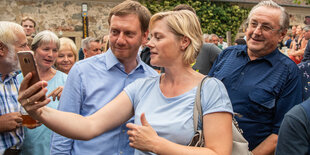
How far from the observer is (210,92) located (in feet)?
6.03

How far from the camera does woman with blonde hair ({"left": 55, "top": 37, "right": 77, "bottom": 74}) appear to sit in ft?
15.5

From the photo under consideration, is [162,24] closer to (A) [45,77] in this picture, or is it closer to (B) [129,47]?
(B) [129,47]

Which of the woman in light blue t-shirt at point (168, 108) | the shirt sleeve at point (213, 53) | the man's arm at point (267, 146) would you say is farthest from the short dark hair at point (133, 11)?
the shirt sleeve at point (213, 53)

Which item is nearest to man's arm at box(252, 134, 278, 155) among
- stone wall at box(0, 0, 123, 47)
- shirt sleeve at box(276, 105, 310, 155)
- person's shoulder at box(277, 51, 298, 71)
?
person's shoulder at box(277, 51, 298, 71)

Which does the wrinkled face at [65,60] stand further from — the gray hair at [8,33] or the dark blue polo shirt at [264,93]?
the dark blue polo shirt at [264,93]

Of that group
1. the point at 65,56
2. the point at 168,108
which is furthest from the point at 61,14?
the point at 168,108

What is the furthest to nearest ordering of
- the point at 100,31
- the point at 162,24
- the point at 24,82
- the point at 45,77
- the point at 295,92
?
the point at 100,31
the point at 45,77
the point at 295,92
the point at 162,24
the point at 24,82

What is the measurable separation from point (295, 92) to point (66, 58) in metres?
3.35

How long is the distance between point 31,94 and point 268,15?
2.00 metres

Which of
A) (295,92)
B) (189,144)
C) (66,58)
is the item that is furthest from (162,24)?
(66,58)

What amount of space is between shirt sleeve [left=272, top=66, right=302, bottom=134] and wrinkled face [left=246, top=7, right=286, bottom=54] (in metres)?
0.30

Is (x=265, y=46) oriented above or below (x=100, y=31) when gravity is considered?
above

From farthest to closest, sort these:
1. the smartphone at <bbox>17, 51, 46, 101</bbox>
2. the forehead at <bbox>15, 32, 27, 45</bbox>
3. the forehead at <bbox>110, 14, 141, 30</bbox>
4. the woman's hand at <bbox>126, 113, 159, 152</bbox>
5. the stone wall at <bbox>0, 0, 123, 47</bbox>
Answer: the stone wall at <bbox>0, 0, 123, 47</bbox>
the forehead at <bbox>15, 32, 27, 45</bbox>
the forehead at <bbox>110, 14, 141, 30</bbox>
the woman's hand at <bbox>126, 113, 159, 152</bbox>
the smartphone at <bbox>17, 51, 46, 101</bbox>

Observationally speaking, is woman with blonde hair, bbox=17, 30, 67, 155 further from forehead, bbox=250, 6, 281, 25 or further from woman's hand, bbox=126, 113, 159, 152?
forehead, bbox=250, 6, 281, 25
